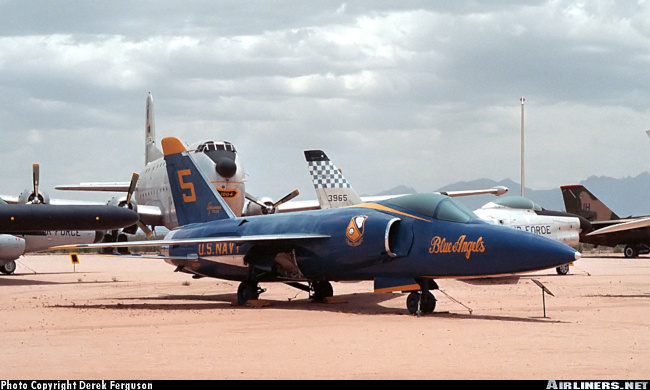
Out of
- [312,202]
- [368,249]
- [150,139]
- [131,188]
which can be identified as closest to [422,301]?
[368,249]

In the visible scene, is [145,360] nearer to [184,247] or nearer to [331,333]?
[331,333]

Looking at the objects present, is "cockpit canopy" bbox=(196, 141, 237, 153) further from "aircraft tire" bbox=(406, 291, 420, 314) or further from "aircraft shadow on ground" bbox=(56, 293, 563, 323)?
"aircraft tire" bbox=(406, 291, 420, 314)

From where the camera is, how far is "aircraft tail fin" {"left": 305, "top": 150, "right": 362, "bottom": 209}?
2292cm

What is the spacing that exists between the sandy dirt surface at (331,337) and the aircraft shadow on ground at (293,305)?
3cm

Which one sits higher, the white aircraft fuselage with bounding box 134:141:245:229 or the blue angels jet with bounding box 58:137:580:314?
the white aircraft fuselage with bounding box 134:141:245:229

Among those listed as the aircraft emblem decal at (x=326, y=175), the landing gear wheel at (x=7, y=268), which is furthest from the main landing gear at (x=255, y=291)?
the landing gear wheel at (x=7, y=268)

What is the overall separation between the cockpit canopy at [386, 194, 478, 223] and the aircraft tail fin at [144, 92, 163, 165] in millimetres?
27807

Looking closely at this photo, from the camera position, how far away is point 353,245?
14.7m

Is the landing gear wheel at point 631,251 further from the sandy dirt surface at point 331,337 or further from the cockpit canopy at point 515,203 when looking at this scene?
the sandy dirt surface at point 331,337

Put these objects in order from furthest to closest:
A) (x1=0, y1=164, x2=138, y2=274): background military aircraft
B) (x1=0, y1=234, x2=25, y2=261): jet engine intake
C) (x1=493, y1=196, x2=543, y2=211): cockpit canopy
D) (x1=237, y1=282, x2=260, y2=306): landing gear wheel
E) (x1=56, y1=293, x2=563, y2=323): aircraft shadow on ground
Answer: (x1=0, y1=234, x2=25, y2=261): jet engine intake, (x1=493, y1=196, x2=543, y2=211): cockpit canopy, (x1=0, y1=164, x2=138, y2=274): background military aircraft, (x1=237, y1=282, x2=260, y2=306): landing gear wheel, (x1=56, y1=293, x2=563, y2=323): aircraft shadow on ground

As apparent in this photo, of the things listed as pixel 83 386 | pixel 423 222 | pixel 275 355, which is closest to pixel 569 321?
pixel 423 222

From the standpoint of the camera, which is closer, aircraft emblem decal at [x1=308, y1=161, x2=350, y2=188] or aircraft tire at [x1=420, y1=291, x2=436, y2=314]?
aircraft tire at [x1=420, y1=291, x2=436, y2=314]

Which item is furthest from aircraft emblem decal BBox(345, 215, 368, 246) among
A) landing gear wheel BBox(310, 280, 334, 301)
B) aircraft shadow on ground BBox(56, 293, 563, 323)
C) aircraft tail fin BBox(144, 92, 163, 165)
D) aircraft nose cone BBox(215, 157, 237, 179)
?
aircraft tail fin BBox(144, 92, 163, 165)

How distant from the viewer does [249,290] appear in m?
16.1
